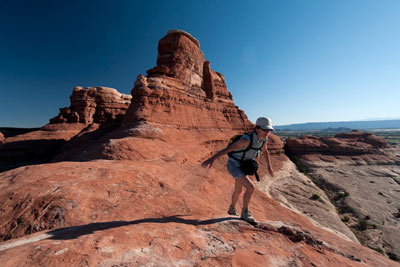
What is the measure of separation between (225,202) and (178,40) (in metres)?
21.8

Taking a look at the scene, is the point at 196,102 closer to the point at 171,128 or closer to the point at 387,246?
the point at 171,128

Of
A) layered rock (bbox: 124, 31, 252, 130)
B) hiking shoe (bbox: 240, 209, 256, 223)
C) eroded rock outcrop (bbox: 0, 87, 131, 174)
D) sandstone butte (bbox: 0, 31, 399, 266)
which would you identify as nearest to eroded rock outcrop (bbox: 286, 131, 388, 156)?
layered rock (bbox: 124, 31, 252, 130)

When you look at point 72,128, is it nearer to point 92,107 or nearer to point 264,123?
point 92,107

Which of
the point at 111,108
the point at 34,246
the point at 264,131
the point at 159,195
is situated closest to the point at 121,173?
the point at 159,195

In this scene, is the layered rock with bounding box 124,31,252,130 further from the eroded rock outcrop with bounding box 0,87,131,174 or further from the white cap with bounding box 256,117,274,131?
the white cap with bounding box 256,117,274,131

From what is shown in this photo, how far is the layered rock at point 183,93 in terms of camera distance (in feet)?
56.2

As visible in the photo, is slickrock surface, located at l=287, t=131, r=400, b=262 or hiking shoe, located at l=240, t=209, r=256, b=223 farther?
slickrock surface, located at l=287, t=131, r=400, b=262

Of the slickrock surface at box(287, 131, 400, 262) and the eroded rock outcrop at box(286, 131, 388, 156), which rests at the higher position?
the eroded rock outcrop at box(286, 131, 388, 156)

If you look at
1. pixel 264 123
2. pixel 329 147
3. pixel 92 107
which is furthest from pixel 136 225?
pixel 329 147

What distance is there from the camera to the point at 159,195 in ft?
15.5

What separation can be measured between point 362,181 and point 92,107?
47459 mm

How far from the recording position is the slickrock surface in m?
14.3

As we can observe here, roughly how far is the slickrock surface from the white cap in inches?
681

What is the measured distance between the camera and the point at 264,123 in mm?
3258
